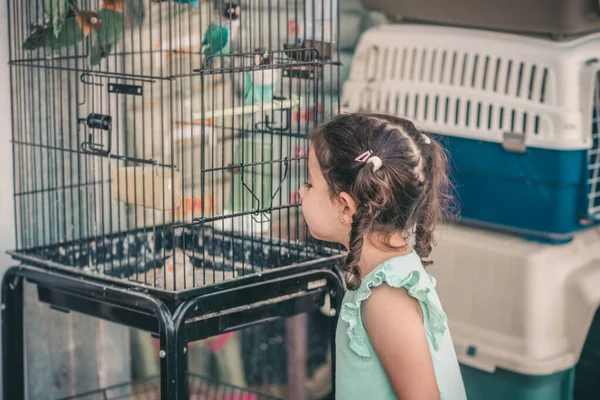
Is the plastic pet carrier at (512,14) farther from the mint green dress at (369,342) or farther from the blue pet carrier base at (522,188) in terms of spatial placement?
the mint green dress at (369,342)

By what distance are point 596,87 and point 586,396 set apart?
2.74 ft

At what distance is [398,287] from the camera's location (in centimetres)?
146

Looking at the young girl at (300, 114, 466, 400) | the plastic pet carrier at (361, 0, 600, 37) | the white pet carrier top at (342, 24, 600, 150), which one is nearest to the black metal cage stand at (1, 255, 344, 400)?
the young girl at (300, 114, 466, 400)

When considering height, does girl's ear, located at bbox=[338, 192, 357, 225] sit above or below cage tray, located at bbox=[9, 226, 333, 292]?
above

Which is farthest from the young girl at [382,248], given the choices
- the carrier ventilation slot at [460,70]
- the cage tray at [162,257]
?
the carrier ventilation slot at [460,70]

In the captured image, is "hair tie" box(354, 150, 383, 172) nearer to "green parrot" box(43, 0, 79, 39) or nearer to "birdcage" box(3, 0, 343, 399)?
"birdcage" box(3, 0, 343, 399)

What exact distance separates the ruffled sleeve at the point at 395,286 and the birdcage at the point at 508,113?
2.34ft

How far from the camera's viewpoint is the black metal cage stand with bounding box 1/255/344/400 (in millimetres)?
1564

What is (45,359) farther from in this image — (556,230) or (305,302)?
(556,230)

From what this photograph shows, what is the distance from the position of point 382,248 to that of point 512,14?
85 cm

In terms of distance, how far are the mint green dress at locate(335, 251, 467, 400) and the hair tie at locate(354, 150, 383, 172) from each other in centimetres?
16

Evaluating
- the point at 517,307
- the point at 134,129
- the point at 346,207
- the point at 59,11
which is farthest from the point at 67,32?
the point at 517,307

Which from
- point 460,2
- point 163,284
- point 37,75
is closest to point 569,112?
point 460,2

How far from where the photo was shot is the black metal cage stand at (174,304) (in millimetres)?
1564
